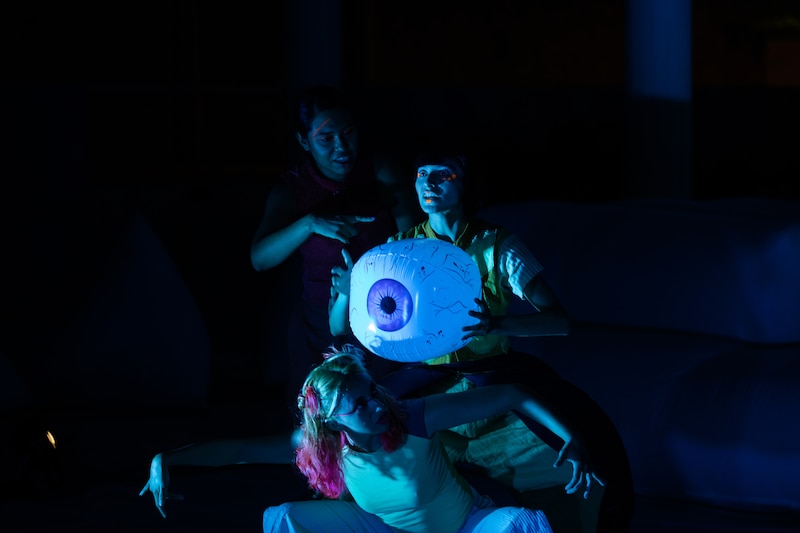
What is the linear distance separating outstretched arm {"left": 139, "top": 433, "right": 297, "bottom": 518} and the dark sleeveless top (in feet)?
1.43

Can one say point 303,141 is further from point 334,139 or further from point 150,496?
point 150,496

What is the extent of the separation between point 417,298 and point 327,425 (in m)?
0.32

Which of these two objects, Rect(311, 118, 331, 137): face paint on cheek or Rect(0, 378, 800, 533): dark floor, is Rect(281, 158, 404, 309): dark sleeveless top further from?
Rect(0, 378, 800, 533): dark floor

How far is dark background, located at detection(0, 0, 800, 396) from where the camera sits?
4559 mm

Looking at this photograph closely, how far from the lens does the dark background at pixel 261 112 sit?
456cm

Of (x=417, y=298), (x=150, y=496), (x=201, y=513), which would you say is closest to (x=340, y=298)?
(x=417, y=298)

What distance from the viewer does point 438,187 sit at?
248 cm

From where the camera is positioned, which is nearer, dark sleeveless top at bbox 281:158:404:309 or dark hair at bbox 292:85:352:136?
dark hair at bbox 292:85:352:136

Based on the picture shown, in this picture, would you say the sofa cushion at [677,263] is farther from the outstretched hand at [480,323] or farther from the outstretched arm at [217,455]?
the outstretched arm at [217,455]

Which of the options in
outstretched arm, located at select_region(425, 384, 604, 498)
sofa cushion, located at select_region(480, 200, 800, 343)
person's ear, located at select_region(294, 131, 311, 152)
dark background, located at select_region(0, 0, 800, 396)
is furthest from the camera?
dark background, located at select_region(0, 0, 800, 396)

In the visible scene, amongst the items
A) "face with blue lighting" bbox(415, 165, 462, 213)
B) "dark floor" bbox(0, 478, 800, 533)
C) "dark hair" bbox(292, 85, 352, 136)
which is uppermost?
"dark hair" bbox(292, 85, 352, 136)

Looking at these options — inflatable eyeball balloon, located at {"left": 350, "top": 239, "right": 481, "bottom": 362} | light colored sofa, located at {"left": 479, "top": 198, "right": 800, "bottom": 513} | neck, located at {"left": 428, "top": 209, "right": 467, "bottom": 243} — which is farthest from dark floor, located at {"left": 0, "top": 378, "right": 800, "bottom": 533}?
neck, located at {"left": 428, "top": 209, "right": 467, "bottom": 243}

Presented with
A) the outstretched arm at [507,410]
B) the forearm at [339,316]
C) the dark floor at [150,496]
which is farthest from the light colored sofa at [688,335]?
the forearm at [339,316]

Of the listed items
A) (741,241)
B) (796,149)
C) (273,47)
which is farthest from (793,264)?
(273,47)
